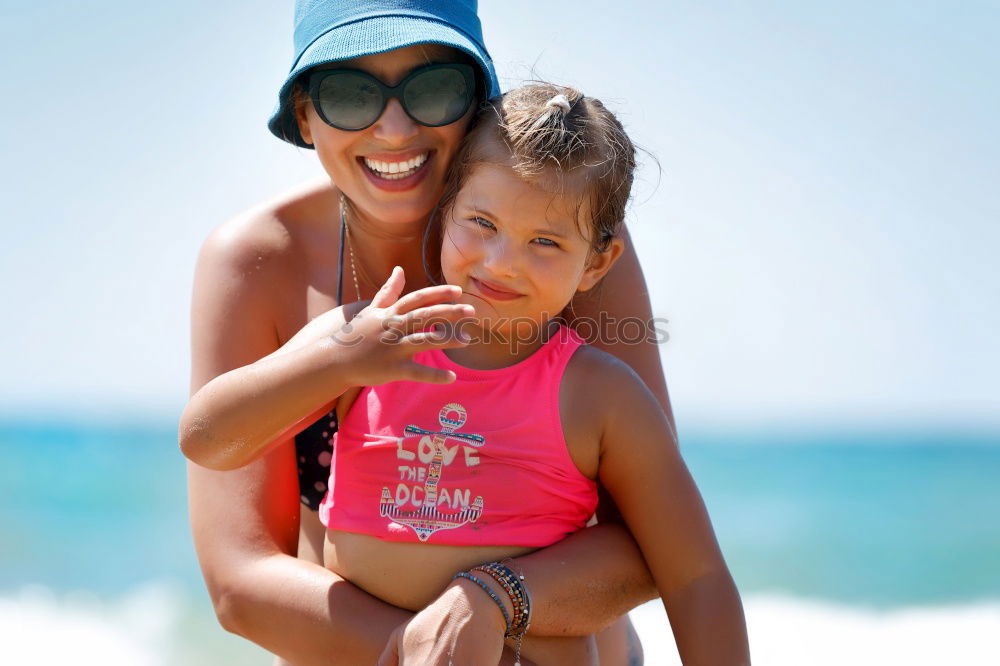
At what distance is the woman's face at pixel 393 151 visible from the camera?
105 inches

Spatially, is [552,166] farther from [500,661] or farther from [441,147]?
[500,661]

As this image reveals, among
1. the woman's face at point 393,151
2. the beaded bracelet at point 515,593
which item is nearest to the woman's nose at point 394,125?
the woman's face at point 393,151

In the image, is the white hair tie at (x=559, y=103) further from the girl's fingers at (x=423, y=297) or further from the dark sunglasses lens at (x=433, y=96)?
the girl's fingers at (x=423, y=297)

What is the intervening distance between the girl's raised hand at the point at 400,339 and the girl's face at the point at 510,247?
360mm

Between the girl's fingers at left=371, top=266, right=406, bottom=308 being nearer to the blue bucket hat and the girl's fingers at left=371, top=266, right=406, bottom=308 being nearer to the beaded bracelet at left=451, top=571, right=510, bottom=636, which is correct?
the beaded bracelet at left=451, top=571, right=510, bottom=636

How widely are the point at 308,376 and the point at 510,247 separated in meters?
0.62

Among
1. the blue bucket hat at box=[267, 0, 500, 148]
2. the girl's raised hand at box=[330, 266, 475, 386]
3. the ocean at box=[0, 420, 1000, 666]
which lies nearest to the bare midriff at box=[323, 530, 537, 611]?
the girl's raised hand at box=[330, 266, 475, 386]

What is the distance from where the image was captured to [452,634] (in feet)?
6.92

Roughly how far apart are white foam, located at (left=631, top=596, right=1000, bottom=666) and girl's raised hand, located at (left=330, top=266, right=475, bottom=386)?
788cm

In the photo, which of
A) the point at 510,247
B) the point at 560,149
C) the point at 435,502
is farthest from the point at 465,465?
the point at 560,149

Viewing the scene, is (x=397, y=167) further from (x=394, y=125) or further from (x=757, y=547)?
(x=757, y=547)

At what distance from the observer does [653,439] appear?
242 cm

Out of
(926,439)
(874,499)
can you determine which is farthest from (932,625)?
(926,439)

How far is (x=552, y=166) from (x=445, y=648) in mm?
1206
